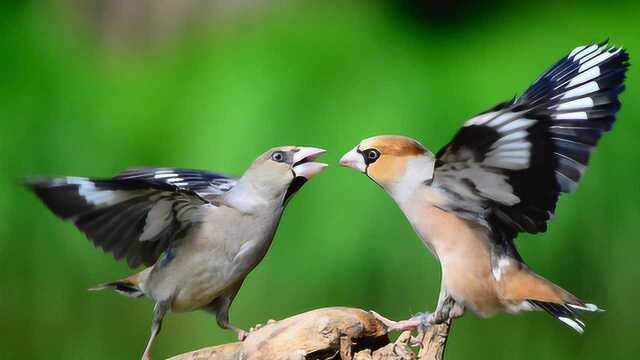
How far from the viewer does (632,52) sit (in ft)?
6.17

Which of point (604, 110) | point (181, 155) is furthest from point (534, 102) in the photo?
point (181, 155)

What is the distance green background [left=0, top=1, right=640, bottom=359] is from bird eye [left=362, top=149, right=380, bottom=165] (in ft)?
2.38

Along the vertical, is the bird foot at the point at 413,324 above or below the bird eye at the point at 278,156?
below

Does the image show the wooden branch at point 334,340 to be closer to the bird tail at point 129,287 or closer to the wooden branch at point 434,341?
the wooden branch at point 434,341

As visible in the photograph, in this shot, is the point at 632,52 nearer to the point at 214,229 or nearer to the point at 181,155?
the point at 181,155

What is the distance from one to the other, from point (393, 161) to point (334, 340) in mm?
199

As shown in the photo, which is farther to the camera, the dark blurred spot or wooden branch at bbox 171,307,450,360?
the dark blurred spot

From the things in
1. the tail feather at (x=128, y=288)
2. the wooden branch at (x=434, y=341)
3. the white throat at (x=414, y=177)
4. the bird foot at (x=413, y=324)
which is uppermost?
the white throat at (x=414, y=177)

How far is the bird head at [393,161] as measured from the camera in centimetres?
105

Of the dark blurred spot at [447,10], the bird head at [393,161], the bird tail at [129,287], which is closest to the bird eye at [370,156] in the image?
the bird head at [393,161]

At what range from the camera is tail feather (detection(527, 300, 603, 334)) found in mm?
1005

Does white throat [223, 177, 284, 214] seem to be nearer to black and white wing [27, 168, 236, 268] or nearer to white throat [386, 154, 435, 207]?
black and white wing [27, 168, 236, 268]

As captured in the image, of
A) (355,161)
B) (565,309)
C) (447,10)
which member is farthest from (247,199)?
(447,10)

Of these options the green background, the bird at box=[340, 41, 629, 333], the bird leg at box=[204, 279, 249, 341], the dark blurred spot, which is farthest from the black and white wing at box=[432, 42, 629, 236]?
the dark blurred spot
